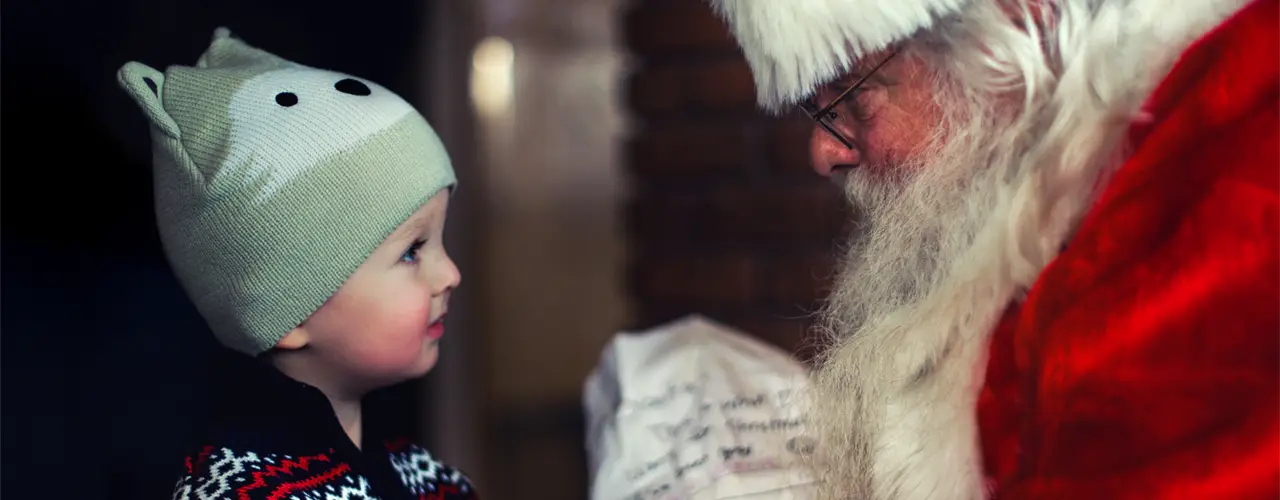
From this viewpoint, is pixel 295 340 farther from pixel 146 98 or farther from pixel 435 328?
pixel 146 98

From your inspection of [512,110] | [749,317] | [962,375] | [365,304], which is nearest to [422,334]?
[365,304]

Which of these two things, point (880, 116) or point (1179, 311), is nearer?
point (1179, 311)

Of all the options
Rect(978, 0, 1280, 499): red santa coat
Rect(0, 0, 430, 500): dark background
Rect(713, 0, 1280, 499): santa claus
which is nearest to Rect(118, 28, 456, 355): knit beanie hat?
Rect(0, 0, 430, 500): dark background

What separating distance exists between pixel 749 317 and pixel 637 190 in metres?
0.30

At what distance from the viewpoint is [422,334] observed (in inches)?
37.0

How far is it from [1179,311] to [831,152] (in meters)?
0.31

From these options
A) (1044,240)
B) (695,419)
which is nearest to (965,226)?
(1044,240)

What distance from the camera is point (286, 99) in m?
0.89

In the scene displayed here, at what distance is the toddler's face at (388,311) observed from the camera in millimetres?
910

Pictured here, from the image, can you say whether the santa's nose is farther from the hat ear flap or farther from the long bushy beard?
the hat ear flap

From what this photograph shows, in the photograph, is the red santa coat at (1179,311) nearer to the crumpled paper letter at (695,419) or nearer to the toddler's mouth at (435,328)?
the crumpled paper letter at (695,419)

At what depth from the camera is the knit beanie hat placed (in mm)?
867

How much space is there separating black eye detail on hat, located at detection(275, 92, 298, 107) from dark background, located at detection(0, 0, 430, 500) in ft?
0.66

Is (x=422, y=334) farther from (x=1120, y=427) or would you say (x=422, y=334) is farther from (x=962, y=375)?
(x=1120, y=427)
